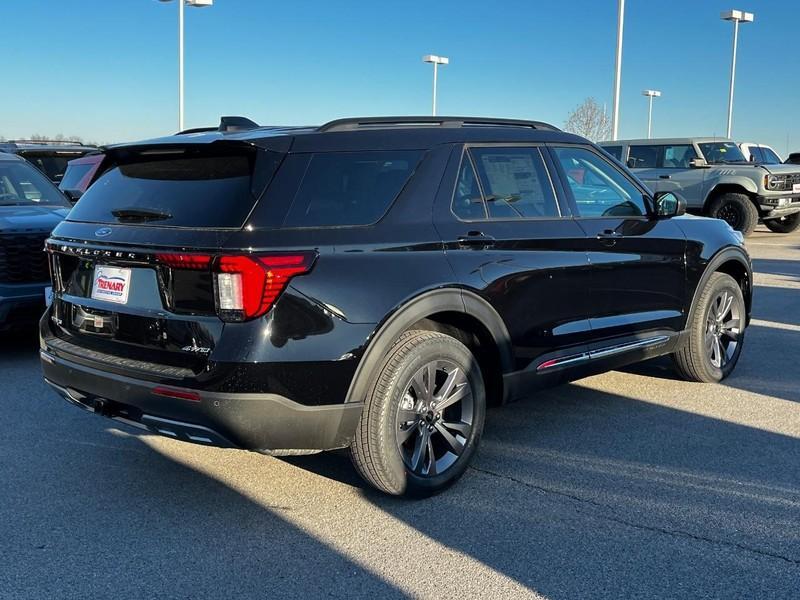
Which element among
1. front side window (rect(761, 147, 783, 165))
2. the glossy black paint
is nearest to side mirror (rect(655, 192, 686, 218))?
the glossy black paint

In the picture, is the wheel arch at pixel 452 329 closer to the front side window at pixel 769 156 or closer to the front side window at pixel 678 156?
the front side window at pixel 678 156

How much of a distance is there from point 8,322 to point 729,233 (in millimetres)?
5471

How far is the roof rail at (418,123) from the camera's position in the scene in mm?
3709

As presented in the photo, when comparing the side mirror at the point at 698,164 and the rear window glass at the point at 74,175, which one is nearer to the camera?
the rear window glass at the point at 74,175

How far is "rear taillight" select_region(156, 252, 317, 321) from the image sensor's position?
3111mm

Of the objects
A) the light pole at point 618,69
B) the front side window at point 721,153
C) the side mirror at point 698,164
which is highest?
the light pole at point 618,69

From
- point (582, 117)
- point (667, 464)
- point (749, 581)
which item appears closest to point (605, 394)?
point (667, 464)

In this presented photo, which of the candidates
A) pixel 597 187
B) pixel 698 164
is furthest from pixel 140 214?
pixel 698 164

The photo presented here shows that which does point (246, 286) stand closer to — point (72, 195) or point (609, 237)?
point (609, 237)

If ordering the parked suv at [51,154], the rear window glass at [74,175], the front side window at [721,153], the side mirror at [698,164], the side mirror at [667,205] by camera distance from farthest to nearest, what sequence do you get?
the front side window at [721,153]
the side mirror at [698,164]
the parked suv at [51,154]
the rear window glass at [74,175]
the side mirror at [667,205]

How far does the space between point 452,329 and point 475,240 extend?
18.7 inches

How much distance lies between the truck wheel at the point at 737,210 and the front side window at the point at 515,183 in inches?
508

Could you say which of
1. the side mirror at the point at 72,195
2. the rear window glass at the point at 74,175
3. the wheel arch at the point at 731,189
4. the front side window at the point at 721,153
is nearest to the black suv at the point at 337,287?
the side mirror at the point at 72,195

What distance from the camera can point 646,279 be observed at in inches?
194
